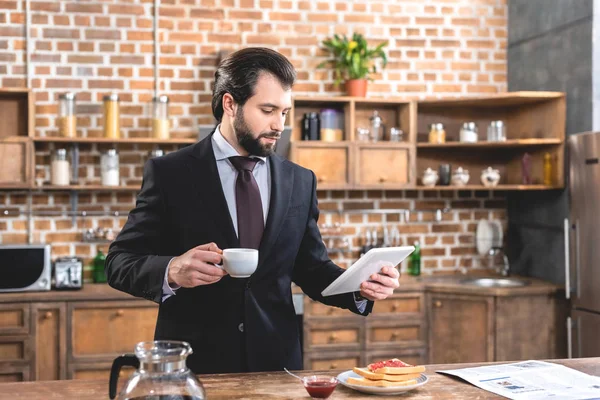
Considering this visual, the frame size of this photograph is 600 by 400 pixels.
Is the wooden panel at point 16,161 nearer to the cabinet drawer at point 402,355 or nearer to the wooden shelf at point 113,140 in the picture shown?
the wooden shelf at point 113,140

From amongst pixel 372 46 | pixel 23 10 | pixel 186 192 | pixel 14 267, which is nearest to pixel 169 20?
pixel 23 10

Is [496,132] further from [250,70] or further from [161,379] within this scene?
[161,379]

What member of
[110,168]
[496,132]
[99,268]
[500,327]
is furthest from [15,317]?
[496,132]

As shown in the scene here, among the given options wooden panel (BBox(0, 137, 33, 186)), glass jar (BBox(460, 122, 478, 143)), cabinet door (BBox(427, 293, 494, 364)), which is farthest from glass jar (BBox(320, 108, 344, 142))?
wooden panel (BBox(0, 137, 33, 186))

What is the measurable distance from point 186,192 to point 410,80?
3.05 m

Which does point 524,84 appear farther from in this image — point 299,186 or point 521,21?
point 299,186

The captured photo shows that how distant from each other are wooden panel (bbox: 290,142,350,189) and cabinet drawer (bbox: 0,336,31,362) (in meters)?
1.86

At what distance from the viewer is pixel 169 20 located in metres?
4.88

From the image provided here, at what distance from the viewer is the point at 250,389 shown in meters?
2.08

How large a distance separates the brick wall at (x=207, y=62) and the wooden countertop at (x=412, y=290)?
0.42m

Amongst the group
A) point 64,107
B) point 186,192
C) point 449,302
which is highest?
point 64,107

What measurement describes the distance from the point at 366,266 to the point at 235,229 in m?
0.48

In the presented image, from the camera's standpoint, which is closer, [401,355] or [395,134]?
[401,355]

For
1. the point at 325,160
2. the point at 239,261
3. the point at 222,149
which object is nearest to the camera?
the point at 239,261
